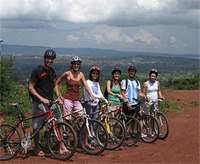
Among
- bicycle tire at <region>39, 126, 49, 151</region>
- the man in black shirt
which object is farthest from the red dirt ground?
the man in black shirt

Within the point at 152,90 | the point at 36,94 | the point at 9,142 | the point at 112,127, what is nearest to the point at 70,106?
the point at 36,94

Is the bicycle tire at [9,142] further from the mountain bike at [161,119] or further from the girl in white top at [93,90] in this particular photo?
the mountain bike at [161,119]

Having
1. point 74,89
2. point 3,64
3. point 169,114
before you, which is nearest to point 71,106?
point 74,89

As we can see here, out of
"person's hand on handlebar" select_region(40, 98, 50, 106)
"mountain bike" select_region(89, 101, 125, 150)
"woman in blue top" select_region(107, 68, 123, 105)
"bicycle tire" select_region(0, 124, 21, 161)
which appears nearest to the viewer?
"person's hand on handlebar" select_region(40, 98, 50, 106)

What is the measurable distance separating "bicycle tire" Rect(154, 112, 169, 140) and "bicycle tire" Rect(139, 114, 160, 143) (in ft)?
0.82

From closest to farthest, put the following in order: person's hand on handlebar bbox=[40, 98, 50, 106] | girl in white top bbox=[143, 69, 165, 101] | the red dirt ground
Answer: person's hand on handlebar bbox=[40, 98, 50, 106] < the red dirt ground < girl in white top bbox=[143, 69, 165, 101]

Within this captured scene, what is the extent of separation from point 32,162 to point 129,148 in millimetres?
2152

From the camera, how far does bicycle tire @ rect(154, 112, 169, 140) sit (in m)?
7.11

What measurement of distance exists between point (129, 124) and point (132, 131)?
0.59 feet

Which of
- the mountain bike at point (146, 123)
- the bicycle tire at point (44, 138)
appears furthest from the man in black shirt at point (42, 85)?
the mountain bike at point (146, 123)

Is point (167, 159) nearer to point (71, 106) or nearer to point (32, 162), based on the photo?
point (71, 106)

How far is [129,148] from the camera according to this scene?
20.7 ft

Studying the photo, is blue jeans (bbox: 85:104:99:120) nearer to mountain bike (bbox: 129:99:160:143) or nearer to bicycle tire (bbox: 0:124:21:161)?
mountain bike (bbox: 129:99:160:143)

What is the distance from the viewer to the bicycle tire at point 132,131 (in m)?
6.46
